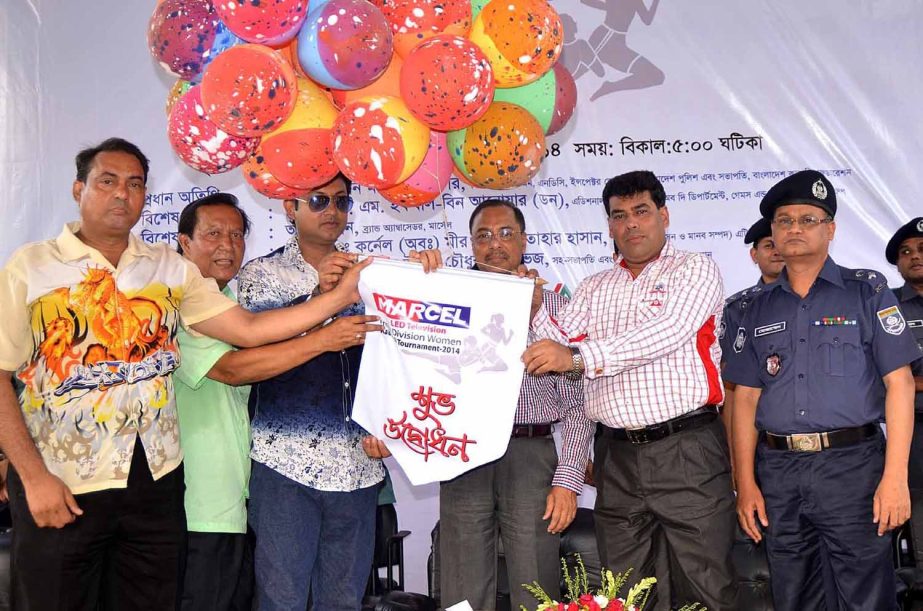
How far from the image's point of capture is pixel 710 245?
15.1 feet

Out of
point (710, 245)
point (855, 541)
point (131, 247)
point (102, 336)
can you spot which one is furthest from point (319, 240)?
point (710, 245)

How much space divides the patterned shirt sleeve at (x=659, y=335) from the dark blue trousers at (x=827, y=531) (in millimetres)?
609

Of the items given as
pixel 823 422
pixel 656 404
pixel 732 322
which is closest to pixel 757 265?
pixel 732 322

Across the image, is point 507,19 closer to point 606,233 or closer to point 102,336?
point 102,336

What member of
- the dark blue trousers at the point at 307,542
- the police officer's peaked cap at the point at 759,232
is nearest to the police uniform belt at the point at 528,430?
the dark blue trousers at the point at 307,542

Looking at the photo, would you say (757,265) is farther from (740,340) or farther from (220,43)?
(220,43)

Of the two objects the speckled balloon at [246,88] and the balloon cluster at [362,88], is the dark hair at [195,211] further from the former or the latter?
the speckled balloon at [246,88]

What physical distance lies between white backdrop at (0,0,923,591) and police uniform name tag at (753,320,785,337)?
5.09 feet

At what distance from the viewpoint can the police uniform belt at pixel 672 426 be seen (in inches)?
112

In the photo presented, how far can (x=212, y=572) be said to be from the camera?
2.77 m

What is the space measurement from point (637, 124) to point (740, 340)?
6.08 ft

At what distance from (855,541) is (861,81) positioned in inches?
107

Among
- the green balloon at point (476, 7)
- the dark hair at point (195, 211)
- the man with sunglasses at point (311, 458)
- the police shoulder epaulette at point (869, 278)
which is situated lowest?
the man with sunglasses at point (311, 458)

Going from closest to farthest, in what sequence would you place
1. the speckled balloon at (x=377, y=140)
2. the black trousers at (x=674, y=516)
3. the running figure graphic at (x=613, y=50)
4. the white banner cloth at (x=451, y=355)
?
the speckled balloon at (x=377, y=140)
the white banner cloth at (x=451, y=355)
the black trousers at (x=674, y=516)
the running figure graphic at (x=613, y=50)
